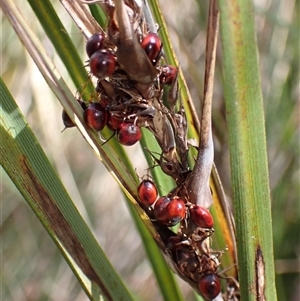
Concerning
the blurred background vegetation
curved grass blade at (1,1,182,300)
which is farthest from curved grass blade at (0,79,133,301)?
the blurred background vegetation

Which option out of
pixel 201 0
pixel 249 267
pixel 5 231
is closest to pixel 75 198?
pixel 5 231

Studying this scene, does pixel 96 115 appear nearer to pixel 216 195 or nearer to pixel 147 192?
pixel 147 192

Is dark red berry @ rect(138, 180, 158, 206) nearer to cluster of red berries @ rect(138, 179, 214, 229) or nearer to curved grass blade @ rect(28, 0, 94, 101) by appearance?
cluster of red berries @ rect(138, 179, 214, 229)

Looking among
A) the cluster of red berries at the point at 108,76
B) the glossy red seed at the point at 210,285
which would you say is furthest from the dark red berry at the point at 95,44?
the glossy red seed at the point at 210,285

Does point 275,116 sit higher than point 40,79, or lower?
lower

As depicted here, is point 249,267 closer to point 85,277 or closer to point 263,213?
point 263,213

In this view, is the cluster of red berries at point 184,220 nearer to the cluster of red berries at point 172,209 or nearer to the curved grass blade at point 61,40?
the cluster of red berries at point 172,209
